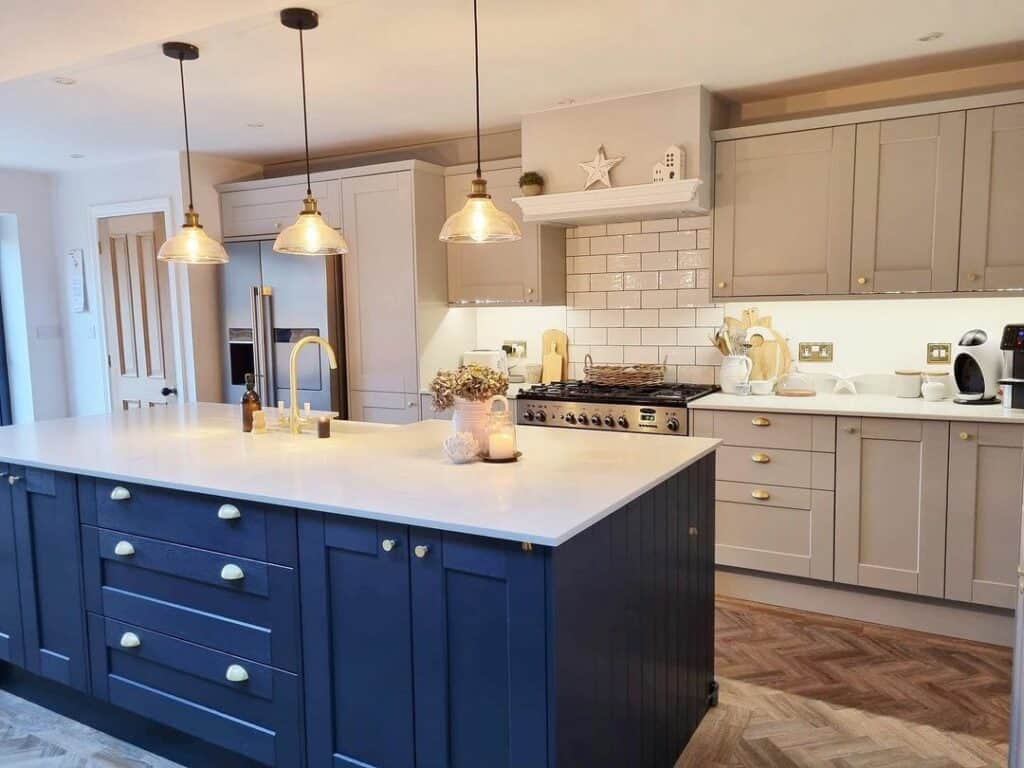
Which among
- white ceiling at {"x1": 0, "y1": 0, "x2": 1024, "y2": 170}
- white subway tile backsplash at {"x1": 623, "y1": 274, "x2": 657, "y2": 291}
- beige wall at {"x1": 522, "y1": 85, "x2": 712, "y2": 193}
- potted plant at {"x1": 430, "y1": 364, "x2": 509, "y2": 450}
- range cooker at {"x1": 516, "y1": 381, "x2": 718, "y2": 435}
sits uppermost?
white ceiling at {"x1": 0, "y1": 0, "x2": 1024, "y2": 170}

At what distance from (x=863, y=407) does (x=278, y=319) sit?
3.42 m

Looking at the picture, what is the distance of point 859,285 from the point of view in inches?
140

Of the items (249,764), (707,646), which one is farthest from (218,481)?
(707,646)

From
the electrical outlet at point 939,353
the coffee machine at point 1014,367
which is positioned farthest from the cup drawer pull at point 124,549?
the electrical outlet at point 939,353

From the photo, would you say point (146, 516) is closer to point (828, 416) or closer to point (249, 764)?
point (249, 764)

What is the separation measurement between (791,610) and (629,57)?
104 inches

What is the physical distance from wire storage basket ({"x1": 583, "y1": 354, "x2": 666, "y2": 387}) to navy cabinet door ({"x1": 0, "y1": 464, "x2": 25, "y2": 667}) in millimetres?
2864

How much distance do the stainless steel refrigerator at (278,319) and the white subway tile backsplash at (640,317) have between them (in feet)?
5.93

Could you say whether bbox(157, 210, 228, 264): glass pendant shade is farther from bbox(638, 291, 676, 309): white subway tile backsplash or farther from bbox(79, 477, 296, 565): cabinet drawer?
bbox(638, 291, 676, 309): white subway tile backsplash

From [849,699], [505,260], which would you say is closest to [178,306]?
[505,260]

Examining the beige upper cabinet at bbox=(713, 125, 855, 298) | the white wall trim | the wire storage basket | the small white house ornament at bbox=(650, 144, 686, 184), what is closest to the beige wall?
the small white house ornament at bbox=(650, 144, 686, 184)

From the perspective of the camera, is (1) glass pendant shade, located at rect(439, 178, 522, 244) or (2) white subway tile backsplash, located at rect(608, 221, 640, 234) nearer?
(1) glass pendant shade, located at rect(439, 178, 522, 244)

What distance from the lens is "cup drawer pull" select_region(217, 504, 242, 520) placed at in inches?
82.2

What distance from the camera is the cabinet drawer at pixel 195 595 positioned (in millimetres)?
2057
